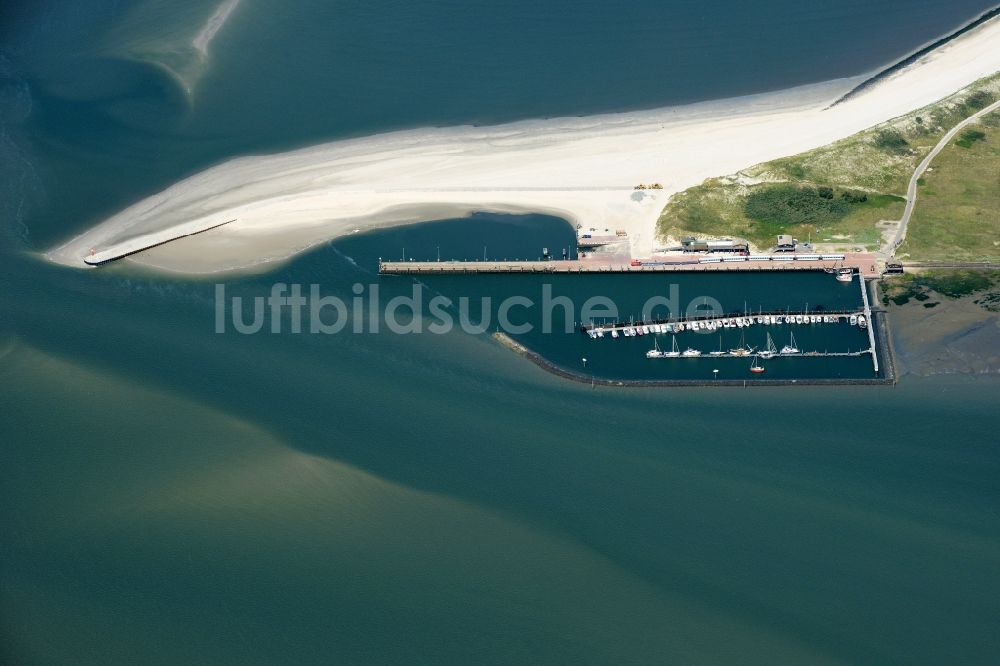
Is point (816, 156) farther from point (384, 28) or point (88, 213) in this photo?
point (88, 213)

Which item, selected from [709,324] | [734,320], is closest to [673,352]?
[709,324]

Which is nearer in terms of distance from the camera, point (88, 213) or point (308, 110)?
point (88, 213)

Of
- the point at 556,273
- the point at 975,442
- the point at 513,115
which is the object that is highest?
the point at 513,115

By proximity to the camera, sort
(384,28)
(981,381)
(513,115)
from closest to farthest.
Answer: (981,381) < (513,115) < (384,28)

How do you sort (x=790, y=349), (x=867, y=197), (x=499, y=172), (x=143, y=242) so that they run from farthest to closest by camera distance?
(x=499, y=172) → (x=867, y=197) → (x=143, y=242) → (x=790, y=349)

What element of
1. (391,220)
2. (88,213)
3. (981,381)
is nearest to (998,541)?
(981,381)

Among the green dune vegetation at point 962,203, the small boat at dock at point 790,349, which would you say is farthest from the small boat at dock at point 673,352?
the green dune vegetation at point 962,203

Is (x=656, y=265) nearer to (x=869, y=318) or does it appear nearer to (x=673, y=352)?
(x=673, y=352)

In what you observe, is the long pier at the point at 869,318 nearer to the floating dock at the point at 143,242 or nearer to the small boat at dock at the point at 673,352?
the small boat at dock at the point at 673,352
